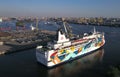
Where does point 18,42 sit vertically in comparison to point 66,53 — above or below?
below

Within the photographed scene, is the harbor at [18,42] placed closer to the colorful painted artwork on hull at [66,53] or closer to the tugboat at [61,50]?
the tugboat at [61,50]

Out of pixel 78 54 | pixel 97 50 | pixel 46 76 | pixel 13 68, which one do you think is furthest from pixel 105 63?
pixel 13 68

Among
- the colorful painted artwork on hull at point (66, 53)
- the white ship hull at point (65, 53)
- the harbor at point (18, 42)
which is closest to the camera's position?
the white ship hull at point (65, 53)

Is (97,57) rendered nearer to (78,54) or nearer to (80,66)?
(78,54)

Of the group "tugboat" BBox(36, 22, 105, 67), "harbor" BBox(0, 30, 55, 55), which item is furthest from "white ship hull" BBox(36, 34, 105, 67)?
"harbor" BBox(0, 30, 55, 55)

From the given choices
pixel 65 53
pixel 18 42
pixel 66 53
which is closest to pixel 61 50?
pixel 65 53

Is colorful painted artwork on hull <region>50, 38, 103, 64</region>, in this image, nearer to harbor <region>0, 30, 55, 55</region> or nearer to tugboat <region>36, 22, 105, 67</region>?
tugboat <region>36, 22, 105, 67</region>

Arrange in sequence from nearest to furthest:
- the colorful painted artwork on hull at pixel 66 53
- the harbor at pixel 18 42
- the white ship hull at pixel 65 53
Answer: the white ship hull at pixel 65 53, the colorful painted artwork on hull at pixel 66 53, the harbor at pixel 18 42

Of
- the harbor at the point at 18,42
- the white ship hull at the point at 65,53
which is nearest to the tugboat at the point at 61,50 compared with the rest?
the white ship hull at the point at 65,53

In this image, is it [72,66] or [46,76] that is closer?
[46,76]

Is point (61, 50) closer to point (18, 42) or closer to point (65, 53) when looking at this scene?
point (65, 53)

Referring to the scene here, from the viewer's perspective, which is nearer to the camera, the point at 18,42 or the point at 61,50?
the point at 61,50
